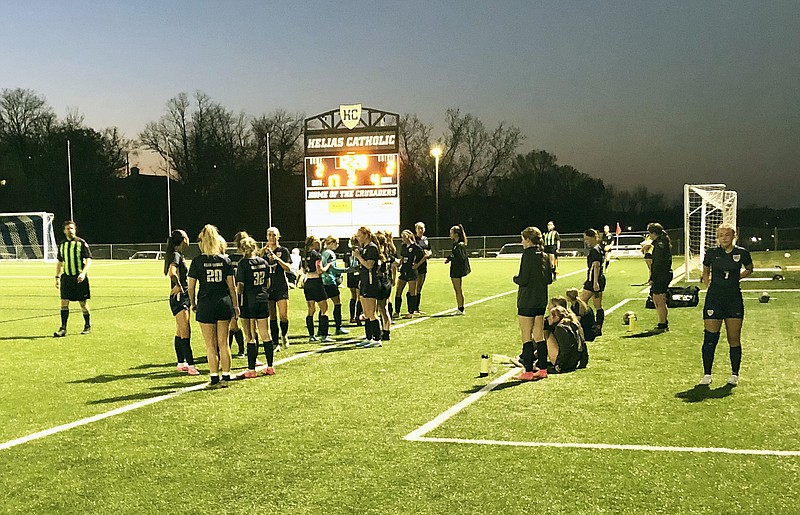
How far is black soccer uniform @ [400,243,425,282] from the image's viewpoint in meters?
16.2

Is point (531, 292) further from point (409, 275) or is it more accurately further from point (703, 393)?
point (409, 275)

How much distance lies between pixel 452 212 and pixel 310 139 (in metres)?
39.6

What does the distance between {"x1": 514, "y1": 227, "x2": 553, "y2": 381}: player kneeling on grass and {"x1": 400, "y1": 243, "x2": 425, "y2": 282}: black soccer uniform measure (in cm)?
669

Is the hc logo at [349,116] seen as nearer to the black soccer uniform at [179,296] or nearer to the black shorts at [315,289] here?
Result: the black shorts at [315,289]

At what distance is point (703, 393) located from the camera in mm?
8484

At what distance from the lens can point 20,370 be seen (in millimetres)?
10789

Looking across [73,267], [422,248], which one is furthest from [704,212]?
[73,267]

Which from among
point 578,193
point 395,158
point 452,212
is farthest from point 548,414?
point 578,193

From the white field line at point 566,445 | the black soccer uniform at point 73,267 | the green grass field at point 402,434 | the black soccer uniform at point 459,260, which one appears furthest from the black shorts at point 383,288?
the black soccer uniform at point 73,267

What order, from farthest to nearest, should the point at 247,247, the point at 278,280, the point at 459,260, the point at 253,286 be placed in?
the point at 459,260 → the point at 278,280 → the point at 253,286 → the point at 247,247

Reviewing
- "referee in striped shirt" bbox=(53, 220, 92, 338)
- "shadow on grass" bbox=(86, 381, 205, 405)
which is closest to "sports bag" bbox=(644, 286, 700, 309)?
"shadow on grass" bbox=(86, 381, 205, 405)

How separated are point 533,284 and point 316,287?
4912 mm

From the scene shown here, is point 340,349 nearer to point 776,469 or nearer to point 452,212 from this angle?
point 776,469

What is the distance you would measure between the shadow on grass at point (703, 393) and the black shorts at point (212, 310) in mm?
5321
